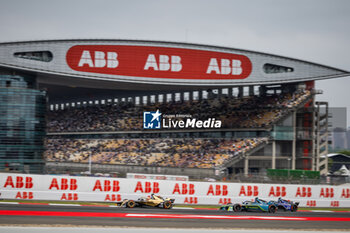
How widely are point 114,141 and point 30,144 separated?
46.5 ft

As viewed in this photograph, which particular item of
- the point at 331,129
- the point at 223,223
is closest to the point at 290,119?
the point at 331,129

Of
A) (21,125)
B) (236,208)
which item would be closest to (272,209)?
(236,208)

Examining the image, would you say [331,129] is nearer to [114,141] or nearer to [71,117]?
[114,141]

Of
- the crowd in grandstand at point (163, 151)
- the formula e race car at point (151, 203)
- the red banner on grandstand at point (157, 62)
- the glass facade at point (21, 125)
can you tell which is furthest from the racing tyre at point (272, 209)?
the glass facade at point (21, 125)

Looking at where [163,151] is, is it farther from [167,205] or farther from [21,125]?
[167,205]

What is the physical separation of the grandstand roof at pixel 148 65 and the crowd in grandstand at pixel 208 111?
3.21 meters

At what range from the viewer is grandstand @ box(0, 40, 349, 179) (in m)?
41.5

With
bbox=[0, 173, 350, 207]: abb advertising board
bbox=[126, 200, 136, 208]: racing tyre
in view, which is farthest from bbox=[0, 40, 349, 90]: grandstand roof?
bbox=[126, 200, 136, 208]: racing tyre

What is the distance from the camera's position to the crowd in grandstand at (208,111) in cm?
4903

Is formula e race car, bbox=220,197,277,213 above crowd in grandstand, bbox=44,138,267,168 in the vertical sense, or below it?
below

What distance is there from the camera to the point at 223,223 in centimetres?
1848

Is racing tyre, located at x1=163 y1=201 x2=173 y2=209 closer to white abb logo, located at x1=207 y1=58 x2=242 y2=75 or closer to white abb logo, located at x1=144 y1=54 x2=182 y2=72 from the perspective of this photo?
white abb logo, located at x1=144 y1=54 x2=182 y2=72

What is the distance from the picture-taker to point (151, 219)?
1897cm

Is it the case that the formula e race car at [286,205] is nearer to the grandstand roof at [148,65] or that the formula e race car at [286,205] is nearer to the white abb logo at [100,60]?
the grandstand roof at [148,65]
